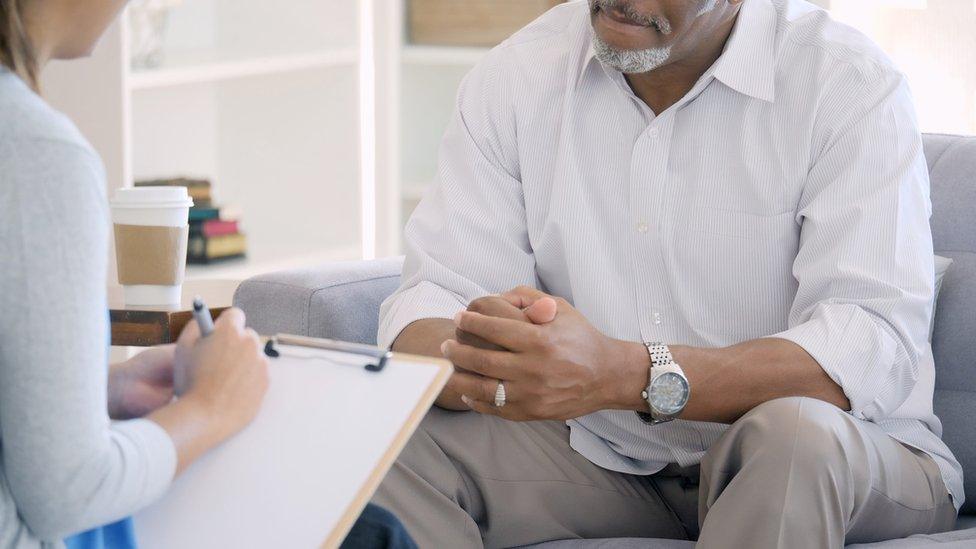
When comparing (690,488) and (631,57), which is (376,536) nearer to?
(690,488)

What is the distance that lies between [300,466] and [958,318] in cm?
106

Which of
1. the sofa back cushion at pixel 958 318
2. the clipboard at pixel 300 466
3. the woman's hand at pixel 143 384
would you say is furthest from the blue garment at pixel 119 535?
the sofa back cushion at pixel 958 318

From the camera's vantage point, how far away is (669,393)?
142cm

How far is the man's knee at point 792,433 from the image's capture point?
4.00 ft

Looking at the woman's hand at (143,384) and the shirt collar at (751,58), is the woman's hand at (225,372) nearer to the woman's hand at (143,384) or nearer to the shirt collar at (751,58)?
the woman's hand at (143,384)

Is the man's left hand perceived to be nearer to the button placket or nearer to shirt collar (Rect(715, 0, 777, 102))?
the button placket

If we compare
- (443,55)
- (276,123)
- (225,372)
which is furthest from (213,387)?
(276,123)

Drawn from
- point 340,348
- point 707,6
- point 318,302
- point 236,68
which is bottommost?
point 318,302

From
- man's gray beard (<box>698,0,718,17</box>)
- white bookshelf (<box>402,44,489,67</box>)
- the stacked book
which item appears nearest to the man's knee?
man's gray beard (<box>698,0,718,17</box>)

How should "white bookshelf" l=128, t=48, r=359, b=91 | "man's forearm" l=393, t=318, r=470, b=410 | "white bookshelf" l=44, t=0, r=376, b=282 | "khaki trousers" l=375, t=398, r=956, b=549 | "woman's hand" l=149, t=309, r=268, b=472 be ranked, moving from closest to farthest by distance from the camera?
"woman's hand" l=149, t=309, r=268, b=472 < "khaki trousers" l=375, t=398, r=956, b=549 < "man's forearm" l=393, t=318, r=470, b=410 < "white bookshelf" l=128, t=48, r=359, b=91 < "white bookshelf" l=44, t=0, r=376, b=282

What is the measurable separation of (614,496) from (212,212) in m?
1.82

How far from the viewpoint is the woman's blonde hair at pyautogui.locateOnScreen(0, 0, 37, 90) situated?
84 centimetres

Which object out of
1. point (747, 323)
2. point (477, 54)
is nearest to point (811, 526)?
point (747, 323)

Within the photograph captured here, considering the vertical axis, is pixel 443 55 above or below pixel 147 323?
above
